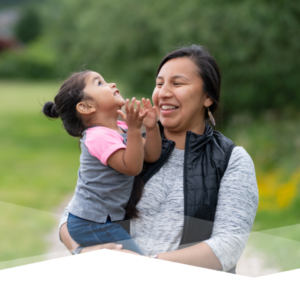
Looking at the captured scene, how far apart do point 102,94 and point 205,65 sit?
0.36 metres

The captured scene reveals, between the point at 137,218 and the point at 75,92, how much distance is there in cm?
44

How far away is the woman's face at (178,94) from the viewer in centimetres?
144

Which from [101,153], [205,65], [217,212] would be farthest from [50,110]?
[217,212]

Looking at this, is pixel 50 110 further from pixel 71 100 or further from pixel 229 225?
pixel 229 225

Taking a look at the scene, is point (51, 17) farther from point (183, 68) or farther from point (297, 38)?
point (183, 68)

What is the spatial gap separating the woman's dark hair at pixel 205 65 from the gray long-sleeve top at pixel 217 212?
9.2 inches

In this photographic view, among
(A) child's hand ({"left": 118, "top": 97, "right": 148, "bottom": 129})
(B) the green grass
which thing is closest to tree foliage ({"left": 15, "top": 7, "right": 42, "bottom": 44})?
(B) the green grass

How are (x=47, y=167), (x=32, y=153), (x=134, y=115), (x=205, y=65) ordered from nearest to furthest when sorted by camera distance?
(x=134, y=115) < (x=205, y=65) < (x=47, y=167) < (x=32, y=153)

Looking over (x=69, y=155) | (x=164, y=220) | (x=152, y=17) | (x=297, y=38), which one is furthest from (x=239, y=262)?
(x=69, y=155)

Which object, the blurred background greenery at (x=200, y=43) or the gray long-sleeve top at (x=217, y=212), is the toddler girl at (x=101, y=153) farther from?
the blurred background greenery at (x=200, y=43)

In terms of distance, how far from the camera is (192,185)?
4.54ft

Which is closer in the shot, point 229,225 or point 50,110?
point 229,225

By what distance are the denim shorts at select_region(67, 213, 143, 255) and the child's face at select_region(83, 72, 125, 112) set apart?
350 mm

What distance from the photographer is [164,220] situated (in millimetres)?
1385
